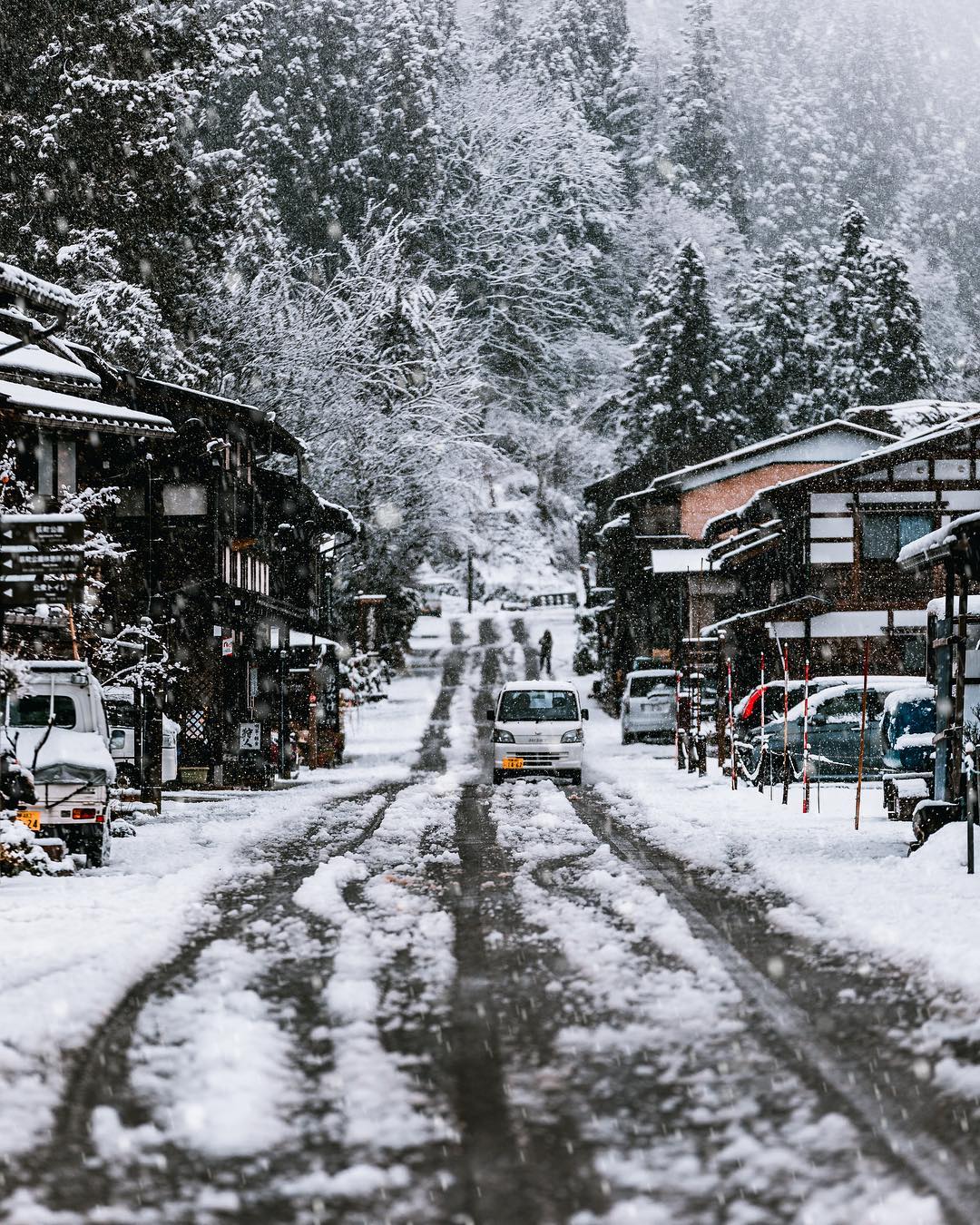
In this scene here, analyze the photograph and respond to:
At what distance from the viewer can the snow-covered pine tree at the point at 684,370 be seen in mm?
60719

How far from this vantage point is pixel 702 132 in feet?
272

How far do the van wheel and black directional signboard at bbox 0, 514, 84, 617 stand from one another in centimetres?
445

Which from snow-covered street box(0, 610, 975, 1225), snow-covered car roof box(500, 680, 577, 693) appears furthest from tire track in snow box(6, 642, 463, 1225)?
snow-covered car roof box(500, 680, 577, 693)

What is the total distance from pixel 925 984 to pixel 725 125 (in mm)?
87360

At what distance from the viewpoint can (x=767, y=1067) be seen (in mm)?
6188

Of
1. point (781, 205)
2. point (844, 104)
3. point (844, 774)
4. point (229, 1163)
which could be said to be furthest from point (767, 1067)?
point (844, 104)

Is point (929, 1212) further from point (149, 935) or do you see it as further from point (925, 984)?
point (149, 935)

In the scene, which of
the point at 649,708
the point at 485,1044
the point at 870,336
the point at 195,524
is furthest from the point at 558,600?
the point at 485,1044

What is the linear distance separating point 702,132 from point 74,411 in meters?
69.1

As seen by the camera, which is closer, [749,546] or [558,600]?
[749,546]

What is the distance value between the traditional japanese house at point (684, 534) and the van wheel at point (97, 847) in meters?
32.0

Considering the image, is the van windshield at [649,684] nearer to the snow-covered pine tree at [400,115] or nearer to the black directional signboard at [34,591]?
the snow-covered pine tree at [400,115]

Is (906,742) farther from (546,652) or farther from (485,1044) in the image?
(546,652)

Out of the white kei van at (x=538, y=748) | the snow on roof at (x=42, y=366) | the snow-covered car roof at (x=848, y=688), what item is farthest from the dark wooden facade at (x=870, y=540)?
the snow on roof at (x=42, y=366)
